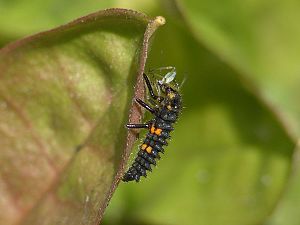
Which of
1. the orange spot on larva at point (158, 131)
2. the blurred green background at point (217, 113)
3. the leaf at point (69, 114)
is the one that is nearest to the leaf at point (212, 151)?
the blurred green background at point (217, 113)

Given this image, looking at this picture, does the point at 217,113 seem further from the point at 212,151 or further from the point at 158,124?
the point at 158,124

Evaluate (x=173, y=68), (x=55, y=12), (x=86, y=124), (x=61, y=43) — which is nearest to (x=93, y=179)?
(x=86, y=124)

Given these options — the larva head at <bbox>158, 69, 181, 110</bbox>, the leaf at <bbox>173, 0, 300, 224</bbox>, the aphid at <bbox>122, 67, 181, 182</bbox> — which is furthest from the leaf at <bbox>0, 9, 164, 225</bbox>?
the leaf at <bbox>173, 0, 300, 224</bbox>

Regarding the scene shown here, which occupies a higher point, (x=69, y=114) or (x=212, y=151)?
(x=69, y=114)

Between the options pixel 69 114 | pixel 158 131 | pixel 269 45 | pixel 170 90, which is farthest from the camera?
pixel 269 45

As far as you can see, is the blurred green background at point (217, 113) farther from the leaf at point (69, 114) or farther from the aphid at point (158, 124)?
the leaf at point (69, 114)

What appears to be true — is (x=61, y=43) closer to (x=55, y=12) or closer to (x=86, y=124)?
(x=86, y=124)

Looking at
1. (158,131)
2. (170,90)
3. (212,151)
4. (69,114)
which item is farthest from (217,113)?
(69,114)
